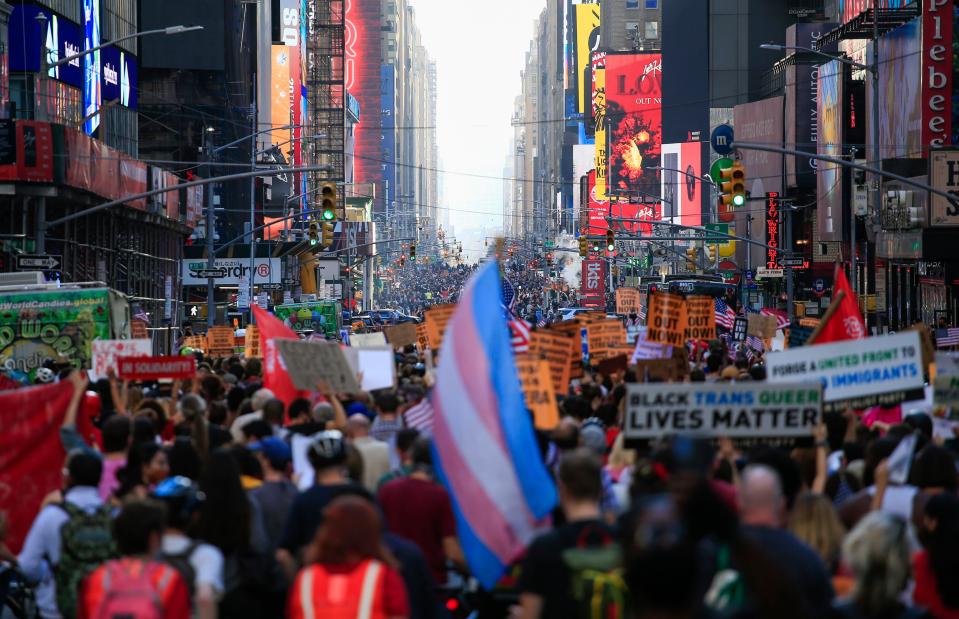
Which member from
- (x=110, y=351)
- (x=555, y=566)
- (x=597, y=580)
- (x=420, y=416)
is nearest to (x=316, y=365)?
(x=420, y=416)

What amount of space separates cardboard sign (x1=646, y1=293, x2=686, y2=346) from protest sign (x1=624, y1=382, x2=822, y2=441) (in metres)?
12.6

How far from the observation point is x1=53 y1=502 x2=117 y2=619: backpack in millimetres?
8039

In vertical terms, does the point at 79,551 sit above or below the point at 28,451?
below

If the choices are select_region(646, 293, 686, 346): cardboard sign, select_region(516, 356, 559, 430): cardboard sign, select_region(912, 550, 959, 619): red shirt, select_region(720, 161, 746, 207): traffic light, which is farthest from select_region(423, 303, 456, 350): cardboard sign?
select_region(912, 550, 959, 619): red shirt

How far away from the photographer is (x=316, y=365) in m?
14.5

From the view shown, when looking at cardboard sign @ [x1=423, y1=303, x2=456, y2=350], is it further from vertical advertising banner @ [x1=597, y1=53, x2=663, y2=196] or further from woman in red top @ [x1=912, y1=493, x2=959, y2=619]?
vertical advertising banner @ [x1=597, y1=53, x2=663, y2=196]

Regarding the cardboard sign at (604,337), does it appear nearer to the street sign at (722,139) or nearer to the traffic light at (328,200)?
the traffic light at (328,200)

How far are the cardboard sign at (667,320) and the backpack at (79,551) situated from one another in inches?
607

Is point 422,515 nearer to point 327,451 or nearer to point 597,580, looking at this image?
point 327,451

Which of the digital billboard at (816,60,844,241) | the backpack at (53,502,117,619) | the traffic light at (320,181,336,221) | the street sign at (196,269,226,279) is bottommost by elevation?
the backpack at (53,502,117,619)

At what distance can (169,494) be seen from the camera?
752cm

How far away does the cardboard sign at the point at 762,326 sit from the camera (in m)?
27.7

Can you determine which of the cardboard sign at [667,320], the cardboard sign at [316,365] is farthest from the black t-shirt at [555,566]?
the cardboard sign at [667,320]

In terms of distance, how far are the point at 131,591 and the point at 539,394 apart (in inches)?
284
